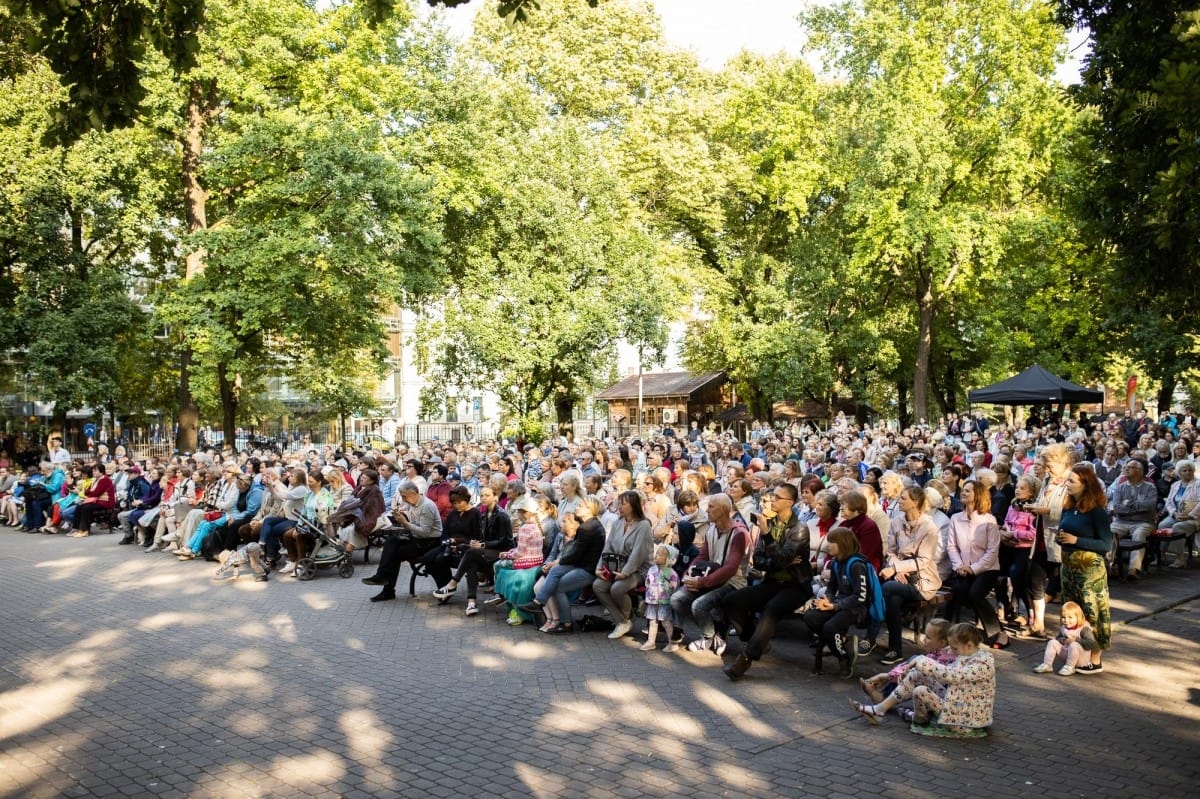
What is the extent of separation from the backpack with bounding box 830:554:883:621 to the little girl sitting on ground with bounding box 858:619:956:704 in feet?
2.63

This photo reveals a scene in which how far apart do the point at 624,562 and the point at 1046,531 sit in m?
4.08

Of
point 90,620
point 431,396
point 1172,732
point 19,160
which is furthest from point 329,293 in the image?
point 1172,732

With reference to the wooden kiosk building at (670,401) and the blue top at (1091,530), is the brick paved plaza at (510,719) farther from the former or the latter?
the wooden kiosk building at (670,401)

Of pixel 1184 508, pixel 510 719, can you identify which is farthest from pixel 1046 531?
pixel 510 719

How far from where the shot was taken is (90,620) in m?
10.1

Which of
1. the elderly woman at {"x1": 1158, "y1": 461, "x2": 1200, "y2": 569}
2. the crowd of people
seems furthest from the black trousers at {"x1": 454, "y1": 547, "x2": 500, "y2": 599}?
the elderly woman at {"x1": 1158, "y1": 461, "x2": 1200, "y2": 569}

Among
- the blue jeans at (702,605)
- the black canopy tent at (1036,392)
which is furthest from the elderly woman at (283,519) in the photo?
the black canopy tent at (1036,392)

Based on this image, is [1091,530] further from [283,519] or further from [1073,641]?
[283,519]

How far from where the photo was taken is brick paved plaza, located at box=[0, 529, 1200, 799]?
555 cm

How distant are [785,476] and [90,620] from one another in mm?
8694

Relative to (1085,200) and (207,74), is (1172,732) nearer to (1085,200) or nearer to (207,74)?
(1085,200)

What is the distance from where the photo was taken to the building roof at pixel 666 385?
5762 cm

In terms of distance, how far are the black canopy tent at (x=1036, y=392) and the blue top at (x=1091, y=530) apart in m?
14.6

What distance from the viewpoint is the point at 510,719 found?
263 inches
